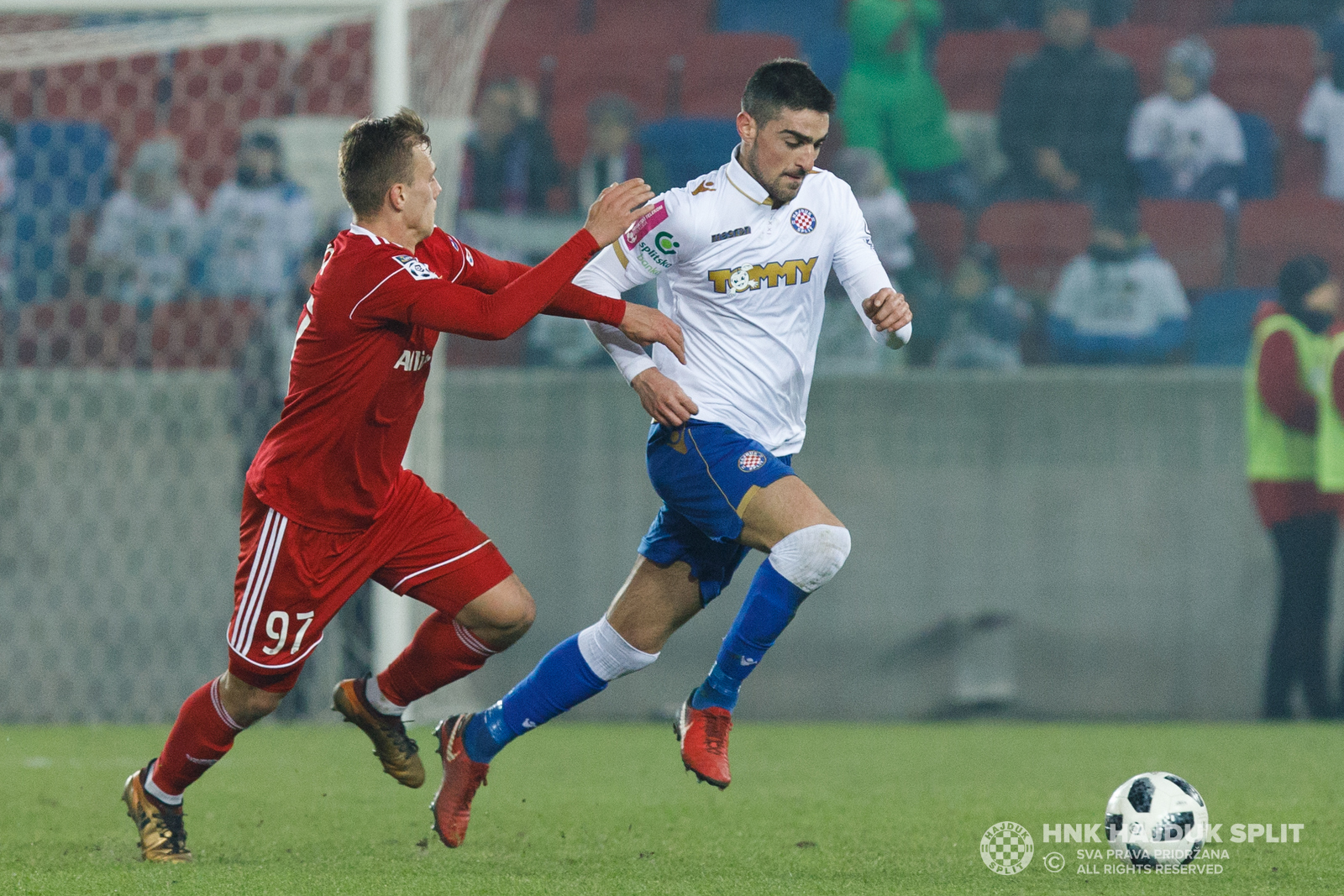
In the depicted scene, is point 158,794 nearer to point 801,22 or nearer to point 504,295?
point 504,295

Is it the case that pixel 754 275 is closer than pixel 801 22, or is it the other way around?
pixel 754 275

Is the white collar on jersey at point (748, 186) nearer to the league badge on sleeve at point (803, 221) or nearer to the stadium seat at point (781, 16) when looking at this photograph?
the league badge on sleeve at point (803, 221)

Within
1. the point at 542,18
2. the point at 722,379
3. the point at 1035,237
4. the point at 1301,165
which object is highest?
the point at 542,18

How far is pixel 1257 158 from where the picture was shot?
991cm

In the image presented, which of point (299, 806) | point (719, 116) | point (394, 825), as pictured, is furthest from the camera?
point (719, 116)

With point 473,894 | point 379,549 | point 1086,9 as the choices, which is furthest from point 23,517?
point 1086,9

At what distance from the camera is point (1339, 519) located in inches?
346

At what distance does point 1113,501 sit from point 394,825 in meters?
4.98

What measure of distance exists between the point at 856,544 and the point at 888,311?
15.2 feet

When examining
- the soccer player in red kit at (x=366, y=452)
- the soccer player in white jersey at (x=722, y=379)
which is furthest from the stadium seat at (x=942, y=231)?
the soccer player in red kit at (x=366, y=452)

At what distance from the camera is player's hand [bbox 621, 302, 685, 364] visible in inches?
177

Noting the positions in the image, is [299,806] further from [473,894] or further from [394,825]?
[473,894]

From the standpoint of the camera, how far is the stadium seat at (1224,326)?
367 inches

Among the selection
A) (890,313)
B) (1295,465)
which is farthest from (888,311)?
(1295,465)
